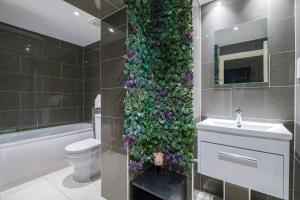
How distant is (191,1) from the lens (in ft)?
4.89

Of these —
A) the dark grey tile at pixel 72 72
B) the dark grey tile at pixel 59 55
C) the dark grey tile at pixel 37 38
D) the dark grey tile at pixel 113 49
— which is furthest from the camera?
the dark grey tile at pixel 72 72

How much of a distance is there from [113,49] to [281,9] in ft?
5.55

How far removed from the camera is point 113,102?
1.62 metres

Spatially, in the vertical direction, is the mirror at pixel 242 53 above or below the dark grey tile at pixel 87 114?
above

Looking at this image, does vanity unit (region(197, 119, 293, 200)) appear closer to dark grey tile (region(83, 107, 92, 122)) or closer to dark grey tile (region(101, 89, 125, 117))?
dark grey tile (region(101, 89, 125, 117))

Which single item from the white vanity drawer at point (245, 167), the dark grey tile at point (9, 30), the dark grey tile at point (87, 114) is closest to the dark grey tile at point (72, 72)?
the dark grey tile at point (87, 114)

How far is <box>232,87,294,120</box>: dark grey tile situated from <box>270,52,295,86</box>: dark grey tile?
0.22 ft

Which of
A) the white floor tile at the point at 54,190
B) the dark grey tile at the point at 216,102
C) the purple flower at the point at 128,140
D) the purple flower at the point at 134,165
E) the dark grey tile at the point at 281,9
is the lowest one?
the white floor tile at the point at 54,190

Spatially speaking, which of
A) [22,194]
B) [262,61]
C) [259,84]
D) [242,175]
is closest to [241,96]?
[259,84]

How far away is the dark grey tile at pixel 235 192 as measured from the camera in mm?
1551

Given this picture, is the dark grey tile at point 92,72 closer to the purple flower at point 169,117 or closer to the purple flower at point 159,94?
the purple flower at point 159,94

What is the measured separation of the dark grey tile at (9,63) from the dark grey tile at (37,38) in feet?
1.24

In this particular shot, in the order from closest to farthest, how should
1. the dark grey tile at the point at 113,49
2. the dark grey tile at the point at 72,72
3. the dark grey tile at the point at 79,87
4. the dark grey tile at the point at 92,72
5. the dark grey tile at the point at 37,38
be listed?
the dark grey tile at the point at 113,49 → the dark grey tile at the point at 37,38 → the dark grey tile at the point at 72,72 → the dark grey tile at the point at 92,72 → the dark grey tile at the point at 79,87

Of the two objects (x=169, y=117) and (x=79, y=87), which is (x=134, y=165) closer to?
(x=169, y=117)
